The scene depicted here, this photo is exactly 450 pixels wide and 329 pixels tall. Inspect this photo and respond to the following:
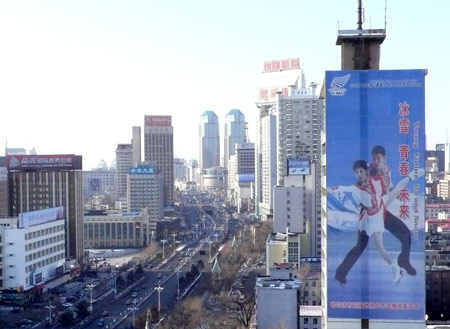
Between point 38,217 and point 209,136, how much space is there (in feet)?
249

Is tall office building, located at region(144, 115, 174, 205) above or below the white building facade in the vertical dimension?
above

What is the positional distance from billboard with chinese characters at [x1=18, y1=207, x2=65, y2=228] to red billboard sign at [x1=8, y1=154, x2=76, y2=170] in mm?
3043

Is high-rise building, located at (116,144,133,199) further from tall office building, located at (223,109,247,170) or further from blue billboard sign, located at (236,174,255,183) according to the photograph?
tall office building, located at (223,109,247,170)

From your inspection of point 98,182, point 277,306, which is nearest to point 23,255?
point 277,306

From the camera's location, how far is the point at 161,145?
43.6 meters

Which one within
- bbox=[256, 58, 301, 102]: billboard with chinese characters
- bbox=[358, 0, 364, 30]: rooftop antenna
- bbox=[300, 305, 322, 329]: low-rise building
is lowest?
bbox=[300, 305, 322, 329]: low-rise building

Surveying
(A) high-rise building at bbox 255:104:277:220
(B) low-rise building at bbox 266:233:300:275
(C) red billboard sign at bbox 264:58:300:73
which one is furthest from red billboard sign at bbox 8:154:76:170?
(C) red billboard sign at bbox 264:58:300:73

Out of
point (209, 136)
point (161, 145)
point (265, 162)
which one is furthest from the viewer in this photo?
point (209, 136)

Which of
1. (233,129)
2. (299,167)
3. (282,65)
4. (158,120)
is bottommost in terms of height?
(299,167)

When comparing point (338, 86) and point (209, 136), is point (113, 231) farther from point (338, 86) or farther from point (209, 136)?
point (209, 136)

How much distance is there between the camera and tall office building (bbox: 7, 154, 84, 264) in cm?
2375

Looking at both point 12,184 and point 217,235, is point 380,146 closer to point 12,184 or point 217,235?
point 12,184

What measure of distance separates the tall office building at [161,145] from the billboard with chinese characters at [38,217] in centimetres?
2182

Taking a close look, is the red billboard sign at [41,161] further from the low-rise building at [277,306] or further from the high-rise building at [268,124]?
the low-rise building at [277,306]
